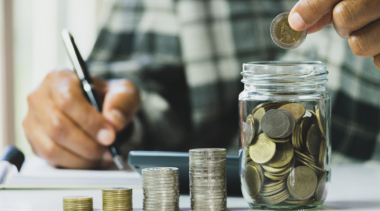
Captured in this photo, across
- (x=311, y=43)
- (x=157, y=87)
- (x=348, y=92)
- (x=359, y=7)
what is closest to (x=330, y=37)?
(x=311, y=43)

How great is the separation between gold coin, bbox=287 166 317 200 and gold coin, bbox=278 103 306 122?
8 centimetres

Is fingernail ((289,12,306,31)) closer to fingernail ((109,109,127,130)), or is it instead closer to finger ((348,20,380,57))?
finger ((348,20,380,57))

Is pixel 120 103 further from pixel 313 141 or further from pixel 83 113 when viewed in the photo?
pixel 313 141

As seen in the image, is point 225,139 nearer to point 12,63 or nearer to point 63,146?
point 63,146

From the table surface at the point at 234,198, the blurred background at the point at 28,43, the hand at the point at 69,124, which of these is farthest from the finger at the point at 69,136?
Answer: the blurred background at the point at 28,43

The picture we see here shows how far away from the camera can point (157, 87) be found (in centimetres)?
175

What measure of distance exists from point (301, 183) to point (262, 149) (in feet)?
0.24

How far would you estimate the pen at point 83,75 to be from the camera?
1.03 m

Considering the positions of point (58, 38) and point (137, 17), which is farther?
point (58, 38)

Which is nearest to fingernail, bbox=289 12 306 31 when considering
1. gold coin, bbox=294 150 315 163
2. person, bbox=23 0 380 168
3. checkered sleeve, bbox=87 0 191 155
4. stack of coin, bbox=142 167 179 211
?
gold coin, bbox=294 150 315 163

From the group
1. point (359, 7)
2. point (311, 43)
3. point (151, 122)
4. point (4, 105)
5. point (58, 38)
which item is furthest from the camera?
point (58, 38)

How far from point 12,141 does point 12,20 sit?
71cm

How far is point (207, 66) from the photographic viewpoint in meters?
1.84

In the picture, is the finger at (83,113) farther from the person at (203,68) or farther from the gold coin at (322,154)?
the gold coin at (322,154)
